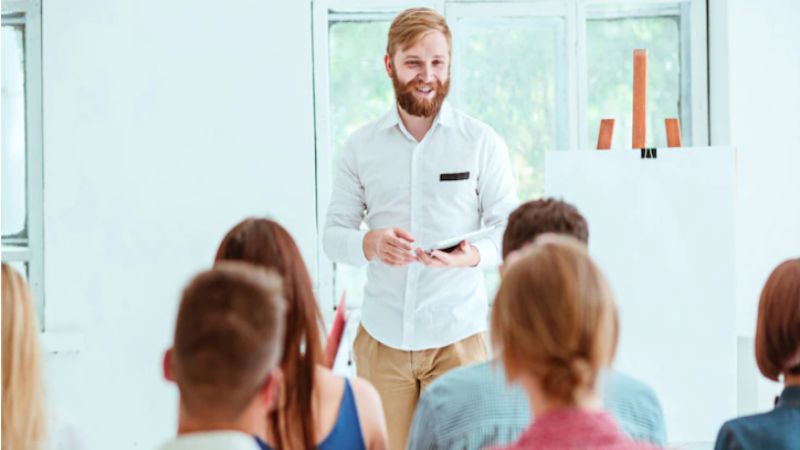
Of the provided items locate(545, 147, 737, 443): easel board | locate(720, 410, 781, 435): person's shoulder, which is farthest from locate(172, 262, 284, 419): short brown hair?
locate(545, 147, 737, 443): easel board

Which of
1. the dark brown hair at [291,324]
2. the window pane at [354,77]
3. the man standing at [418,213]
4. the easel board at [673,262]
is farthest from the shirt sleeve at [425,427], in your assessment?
the window pane at [354,77]

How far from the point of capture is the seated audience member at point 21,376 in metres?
1.76

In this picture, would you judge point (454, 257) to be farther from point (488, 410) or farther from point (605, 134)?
point (488, 410)

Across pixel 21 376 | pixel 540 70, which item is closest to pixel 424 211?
pixel 540 70

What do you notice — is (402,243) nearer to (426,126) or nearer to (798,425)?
(426,126)

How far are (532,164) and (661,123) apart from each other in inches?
24.5

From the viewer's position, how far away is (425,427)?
5.92 ft

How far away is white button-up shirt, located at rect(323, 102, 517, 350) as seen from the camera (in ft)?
10.1

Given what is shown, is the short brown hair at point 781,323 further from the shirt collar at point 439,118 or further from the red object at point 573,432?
the shirt collar at point 439,118

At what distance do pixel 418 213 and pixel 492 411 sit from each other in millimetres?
1430

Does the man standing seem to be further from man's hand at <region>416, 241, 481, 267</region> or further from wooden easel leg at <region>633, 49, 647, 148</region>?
wooden easel leg at <region>633, 49, 647, 148</region>

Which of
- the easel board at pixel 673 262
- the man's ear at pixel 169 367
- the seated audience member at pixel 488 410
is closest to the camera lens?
the man's ear at pixel 169 367

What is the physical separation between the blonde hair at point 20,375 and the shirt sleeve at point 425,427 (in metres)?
0.72

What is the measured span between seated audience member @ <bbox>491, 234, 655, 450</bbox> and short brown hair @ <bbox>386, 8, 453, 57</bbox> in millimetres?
1782
